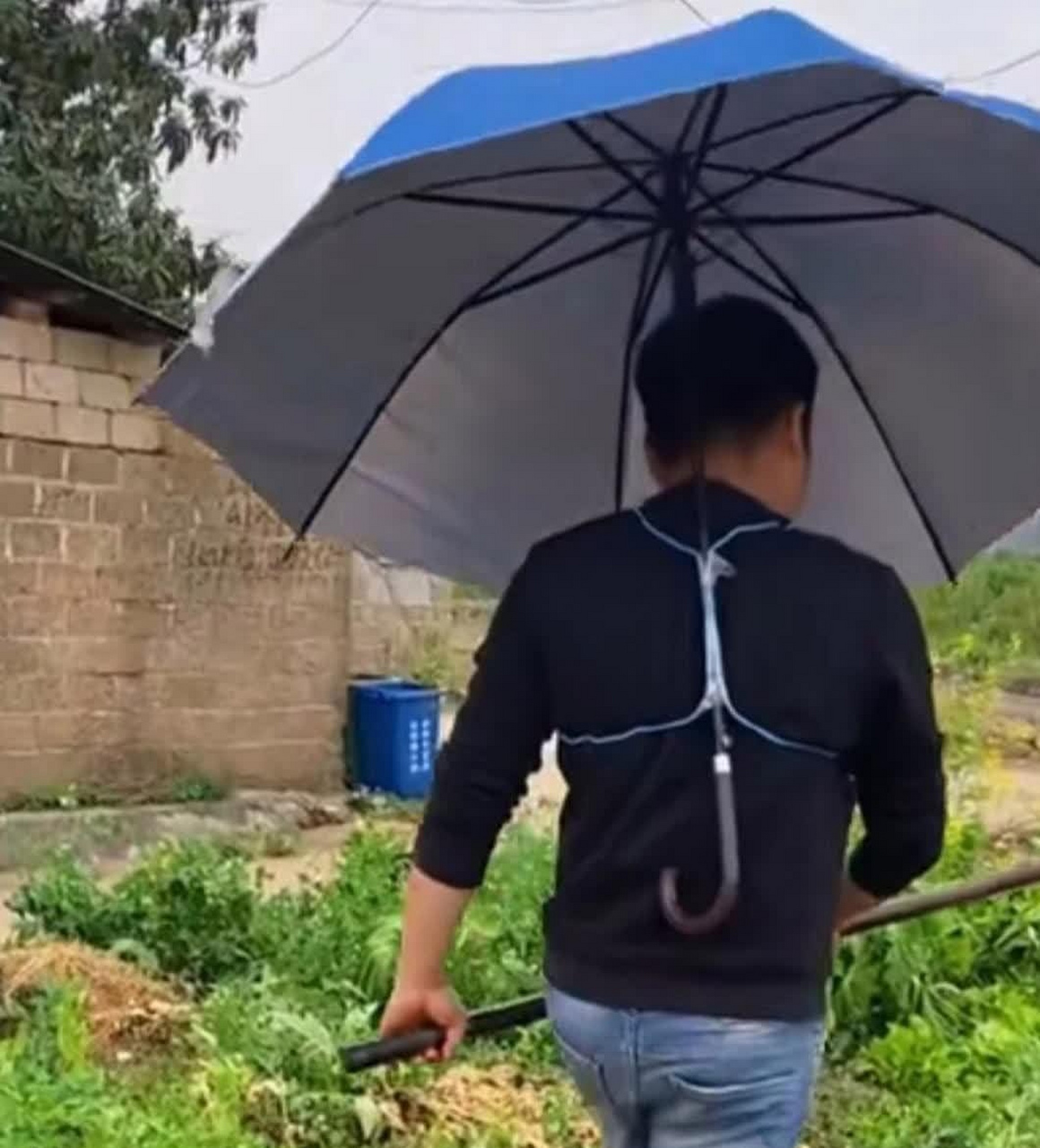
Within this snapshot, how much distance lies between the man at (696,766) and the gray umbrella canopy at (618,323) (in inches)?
22.1

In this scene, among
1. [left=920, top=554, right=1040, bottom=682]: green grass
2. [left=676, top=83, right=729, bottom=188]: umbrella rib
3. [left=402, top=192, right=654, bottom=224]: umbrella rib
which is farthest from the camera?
[left=920, top=554, right=1040, bottom=682]: green grass

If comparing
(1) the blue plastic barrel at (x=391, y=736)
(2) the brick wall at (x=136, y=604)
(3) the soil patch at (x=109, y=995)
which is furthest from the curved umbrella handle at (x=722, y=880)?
(1) the blue plastic barrel at (x=391, y=736)

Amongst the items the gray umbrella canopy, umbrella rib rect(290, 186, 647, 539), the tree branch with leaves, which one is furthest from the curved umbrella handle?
the tree branch with leaves

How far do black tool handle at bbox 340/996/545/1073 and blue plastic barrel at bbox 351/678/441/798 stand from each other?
7.98m

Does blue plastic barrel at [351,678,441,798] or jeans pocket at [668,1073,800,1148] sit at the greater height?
jeans pocket at [668,1073,800,1148]

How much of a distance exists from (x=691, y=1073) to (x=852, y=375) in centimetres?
A: 139

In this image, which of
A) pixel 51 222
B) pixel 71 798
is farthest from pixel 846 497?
pixel 51 222

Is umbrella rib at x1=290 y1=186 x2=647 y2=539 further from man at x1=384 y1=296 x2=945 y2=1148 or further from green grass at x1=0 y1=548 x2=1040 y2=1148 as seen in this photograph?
green grass at x1=0 y1=548 x2=1040 y2=1148

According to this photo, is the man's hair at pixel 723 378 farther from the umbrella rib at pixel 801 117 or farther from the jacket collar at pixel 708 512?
the umbrella rib at pixel 801 117

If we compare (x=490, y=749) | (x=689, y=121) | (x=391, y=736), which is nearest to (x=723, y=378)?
(x=490, y=749)

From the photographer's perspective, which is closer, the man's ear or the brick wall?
the man's ear

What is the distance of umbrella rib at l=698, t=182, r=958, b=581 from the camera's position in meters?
2.92

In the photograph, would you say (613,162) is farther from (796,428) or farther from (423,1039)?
(423,1039)

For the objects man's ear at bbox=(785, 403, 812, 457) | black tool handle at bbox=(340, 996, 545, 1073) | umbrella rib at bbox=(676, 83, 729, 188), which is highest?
umbrella rib at bbox=(676, 83, 729, 188)
